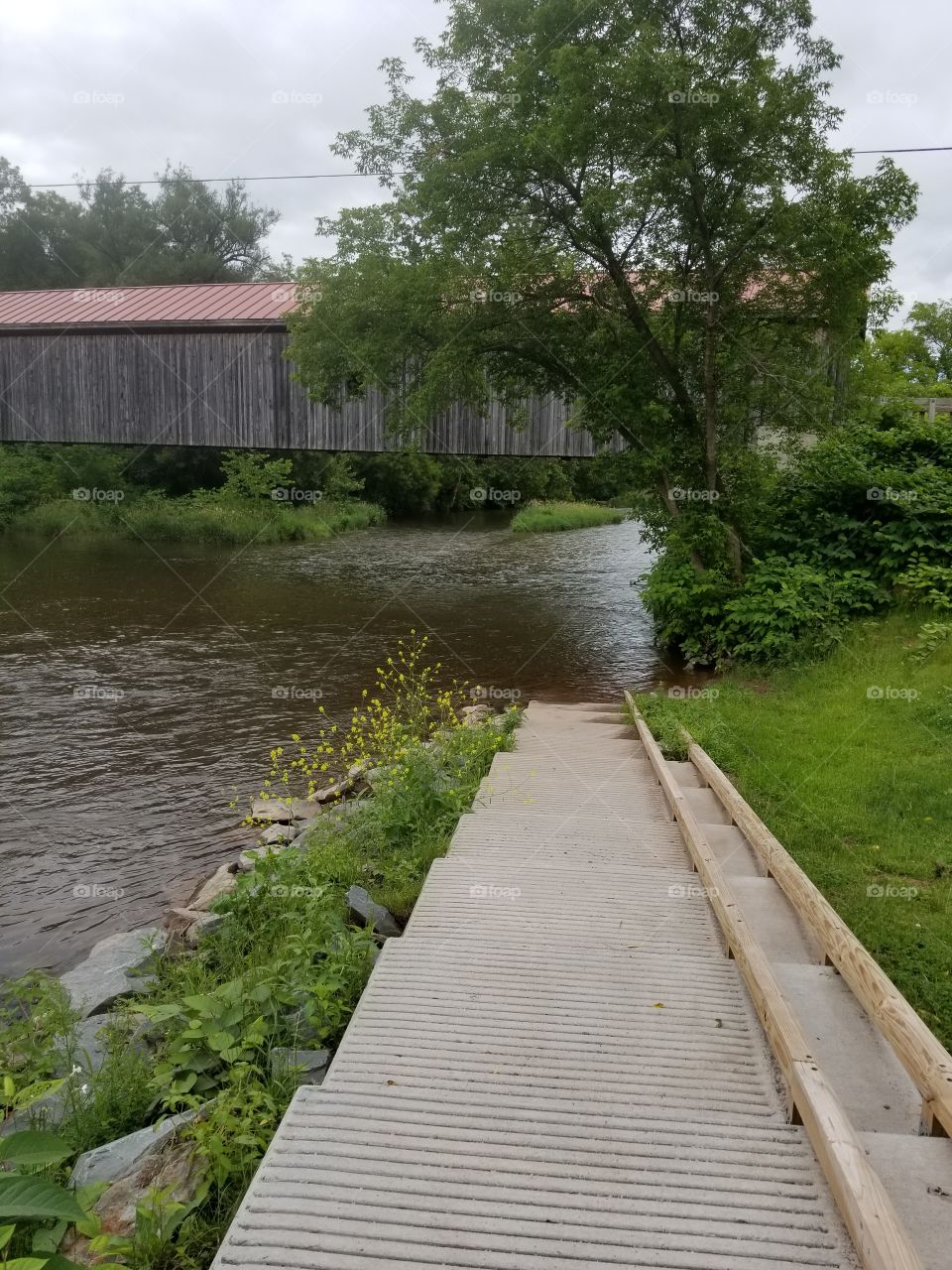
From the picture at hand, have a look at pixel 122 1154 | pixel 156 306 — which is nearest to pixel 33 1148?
pixel 122 1154

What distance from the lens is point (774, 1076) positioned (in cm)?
286

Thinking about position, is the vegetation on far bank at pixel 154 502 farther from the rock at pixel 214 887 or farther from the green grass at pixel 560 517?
the rock at pixel 214 887

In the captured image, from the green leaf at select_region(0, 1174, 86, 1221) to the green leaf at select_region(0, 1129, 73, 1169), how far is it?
0.11 m

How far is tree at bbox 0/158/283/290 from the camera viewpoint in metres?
41.8

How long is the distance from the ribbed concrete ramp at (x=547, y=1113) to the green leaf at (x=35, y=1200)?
1.32ft

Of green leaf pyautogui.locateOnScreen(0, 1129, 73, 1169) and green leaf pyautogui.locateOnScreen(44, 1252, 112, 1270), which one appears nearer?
green leaf pyautogui.locateOnScreen(44, 1252, 112, 1270)

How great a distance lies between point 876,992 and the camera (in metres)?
2.95

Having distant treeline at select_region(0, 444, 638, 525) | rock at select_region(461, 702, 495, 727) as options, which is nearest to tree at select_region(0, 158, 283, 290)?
distant treeline at select_region(0, 444, 638, 525)

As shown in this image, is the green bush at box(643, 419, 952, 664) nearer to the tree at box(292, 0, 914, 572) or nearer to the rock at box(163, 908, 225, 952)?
the tree at box(292, 0, 914, 572)

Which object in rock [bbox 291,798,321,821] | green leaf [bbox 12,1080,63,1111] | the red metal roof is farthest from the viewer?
the red metal roof

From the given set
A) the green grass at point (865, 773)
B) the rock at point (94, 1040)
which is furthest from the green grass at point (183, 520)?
the rock at point (94, 1040)

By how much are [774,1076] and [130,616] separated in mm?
14358

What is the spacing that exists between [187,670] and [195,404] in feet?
33.8

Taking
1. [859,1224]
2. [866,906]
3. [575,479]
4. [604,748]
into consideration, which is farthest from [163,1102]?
[575,479]
